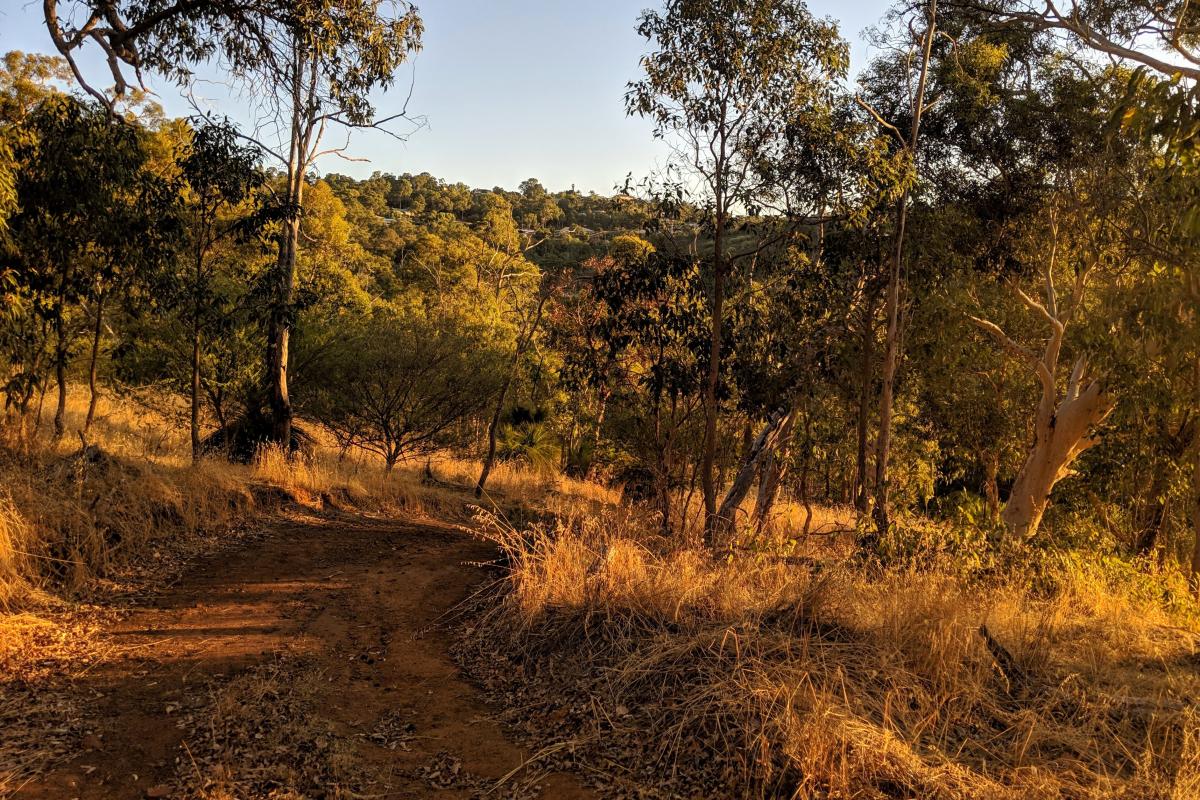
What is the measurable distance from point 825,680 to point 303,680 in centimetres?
319

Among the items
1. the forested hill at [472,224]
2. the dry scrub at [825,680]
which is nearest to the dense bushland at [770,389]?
the dry scrub at [825,680]

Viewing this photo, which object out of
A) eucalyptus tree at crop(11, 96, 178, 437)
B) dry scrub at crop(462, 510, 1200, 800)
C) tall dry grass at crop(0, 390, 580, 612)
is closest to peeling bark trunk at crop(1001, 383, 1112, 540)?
dry scrub at crop(462, 510, 1200, 800)

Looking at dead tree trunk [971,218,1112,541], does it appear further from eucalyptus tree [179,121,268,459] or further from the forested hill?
eucalyptus tree [179,121,268,459]

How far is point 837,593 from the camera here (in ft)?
17.3

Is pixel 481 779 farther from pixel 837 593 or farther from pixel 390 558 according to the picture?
pixel 390 558

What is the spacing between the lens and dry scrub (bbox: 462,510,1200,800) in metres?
3.45

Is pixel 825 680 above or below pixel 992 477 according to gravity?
above

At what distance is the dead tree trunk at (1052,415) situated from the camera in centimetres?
1345

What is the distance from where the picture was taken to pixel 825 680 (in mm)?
3990

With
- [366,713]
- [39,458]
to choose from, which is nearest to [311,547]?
[39,458]

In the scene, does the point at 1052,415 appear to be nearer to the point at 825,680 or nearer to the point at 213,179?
the point at 825,680

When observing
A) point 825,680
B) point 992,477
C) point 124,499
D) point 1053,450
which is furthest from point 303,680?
point 992,477

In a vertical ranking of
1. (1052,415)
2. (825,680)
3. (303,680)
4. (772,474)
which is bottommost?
(772,474)

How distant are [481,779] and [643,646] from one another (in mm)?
1415
